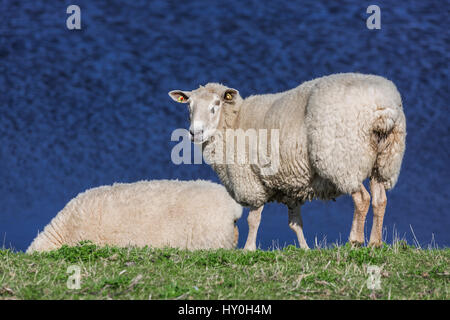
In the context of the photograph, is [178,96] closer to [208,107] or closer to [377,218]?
[208,107]

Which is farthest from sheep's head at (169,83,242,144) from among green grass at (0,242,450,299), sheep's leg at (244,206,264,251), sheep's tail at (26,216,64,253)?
sheep's tail at (26,216,64,253)

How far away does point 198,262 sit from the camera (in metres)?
6.83

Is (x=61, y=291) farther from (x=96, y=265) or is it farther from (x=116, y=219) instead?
(x=116, y=219)

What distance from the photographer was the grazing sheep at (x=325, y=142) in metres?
8.10

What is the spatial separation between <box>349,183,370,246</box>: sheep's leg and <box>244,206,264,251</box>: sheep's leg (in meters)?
2.07

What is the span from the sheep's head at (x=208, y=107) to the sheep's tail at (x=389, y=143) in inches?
125

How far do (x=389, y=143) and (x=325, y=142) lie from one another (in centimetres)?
113

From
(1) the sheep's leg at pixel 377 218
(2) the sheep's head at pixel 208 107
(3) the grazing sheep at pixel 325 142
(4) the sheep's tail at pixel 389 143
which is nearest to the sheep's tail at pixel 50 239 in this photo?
(2) the sheep's head at pixel 208 107

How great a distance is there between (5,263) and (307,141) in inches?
200

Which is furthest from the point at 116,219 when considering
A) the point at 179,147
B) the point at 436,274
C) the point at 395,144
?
the point at 436,274

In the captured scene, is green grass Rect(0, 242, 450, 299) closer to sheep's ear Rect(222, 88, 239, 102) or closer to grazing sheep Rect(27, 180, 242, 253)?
sheep's ear Rect(222, 88, 239, 102)

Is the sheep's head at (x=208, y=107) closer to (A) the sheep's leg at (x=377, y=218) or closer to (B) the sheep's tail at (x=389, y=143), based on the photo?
(B) the sheep's tail at (x=389, y=143)

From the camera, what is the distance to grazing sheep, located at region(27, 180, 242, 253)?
11719 mm

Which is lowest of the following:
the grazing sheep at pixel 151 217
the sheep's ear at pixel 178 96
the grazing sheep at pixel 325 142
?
the grazing sheep at pixel 151 217
